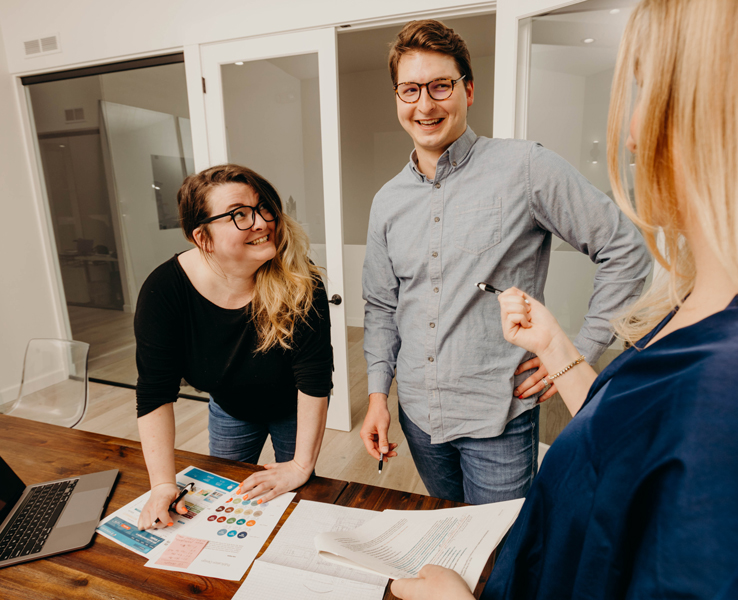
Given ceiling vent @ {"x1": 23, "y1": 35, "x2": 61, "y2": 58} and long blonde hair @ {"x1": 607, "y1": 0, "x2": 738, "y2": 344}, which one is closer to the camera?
long blonde hair @ {"x1": 607, "y1": 0, "x2": 738, "y2": 344}

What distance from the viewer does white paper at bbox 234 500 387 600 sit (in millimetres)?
735

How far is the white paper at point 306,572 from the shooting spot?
735 millimetres

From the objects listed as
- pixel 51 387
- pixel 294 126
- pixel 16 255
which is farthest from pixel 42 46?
pixel 51 387

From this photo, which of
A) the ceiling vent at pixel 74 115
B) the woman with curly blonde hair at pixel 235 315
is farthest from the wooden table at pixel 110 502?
the ceiling vent at pixel 74 115

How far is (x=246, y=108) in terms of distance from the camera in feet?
8.85

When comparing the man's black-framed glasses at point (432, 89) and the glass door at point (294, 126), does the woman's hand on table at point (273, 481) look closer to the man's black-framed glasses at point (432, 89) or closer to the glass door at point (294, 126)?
the man's black-framed glasses at point (432, 89)

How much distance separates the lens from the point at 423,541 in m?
0.78

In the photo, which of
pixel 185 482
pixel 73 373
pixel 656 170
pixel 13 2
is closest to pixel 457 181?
pixel 656 170

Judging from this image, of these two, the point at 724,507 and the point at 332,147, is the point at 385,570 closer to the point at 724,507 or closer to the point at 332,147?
the point at 724,507

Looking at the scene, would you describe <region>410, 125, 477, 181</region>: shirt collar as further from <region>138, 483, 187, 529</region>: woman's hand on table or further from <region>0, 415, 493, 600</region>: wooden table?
<region>138, 483, 187, 529</region>: woman's hand on table

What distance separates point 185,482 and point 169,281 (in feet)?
1.70

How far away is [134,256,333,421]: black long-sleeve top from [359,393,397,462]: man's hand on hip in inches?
5.7

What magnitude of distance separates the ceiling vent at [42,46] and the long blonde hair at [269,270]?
9.37 feet

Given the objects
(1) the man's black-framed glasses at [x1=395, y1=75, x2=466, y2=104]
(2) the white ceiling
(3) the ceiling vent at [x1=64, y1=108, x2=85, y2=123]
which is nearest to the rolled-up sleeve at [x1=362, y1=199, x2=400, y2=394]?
(1) the man's black-framed glasses at [x1=395, y1=75, x2=466, y2=104]
